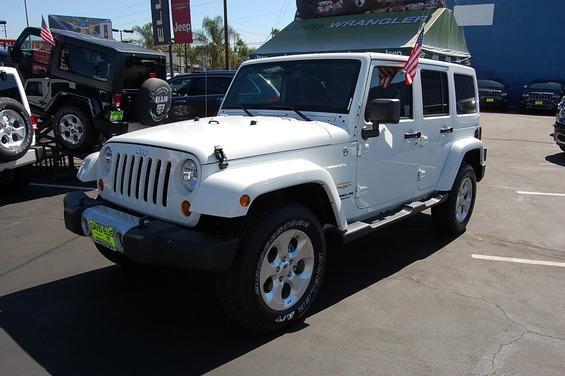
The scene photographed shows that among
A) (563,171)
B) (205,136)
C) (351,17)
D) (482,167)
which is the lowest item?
(563,171)

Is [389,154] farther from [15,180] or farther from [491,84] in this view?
[491,84]

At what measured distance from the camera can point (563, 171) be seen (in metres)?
9.80

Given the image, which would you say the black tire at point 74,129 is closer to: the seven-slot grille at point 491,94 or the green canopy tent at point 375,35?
the green canopy tent at point 375,35

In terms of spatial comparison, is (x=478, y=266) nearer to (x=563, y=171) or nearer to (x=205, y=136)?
(x=205, y=136)

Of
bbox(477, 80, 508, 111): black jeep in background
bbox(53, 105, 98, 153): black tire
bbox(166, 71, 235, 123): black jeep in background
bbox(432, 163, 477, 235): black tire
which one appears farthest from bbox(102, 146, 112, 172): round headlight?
bbox(477, 80, 508, 111): black jeep in background

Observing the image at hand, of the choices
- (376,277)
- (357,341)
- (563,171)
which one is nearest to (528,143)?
(563,171)

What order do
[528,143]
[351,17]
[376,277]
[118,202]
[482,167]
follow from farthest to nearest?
[351,17], [528,143], [482,167], [376,277], [118,202]

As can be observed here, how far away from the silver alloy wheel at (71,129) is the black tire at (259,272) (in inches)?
263

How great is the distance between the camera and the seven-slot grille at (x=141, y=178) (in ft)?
10.8

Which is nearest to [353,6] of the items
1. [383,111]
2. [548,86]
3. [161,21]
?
[161,21]

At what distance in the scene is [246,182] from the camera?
300 centimetres

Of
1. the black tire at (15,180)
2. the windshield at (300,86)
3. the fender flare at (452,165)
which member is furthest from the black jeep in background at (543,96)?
the black tire at (15,180)

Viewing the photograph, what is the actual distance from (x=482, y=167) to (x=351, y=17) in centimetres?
1134

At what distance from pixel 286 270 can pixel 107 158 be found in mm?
1647
